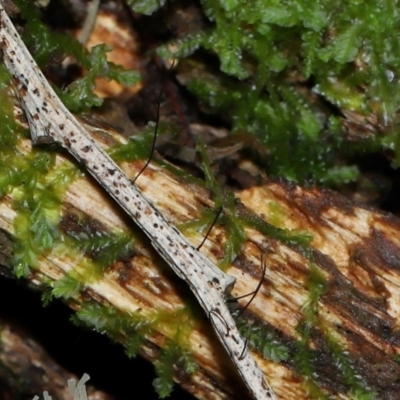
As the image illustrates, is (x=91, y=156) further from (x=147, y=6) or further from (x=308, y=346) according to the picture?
(x=308, y=346)

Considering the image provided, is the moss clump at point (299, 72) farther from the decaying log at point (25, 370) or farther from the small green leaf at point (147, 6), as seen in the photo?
the decaying log at point (25, 370)

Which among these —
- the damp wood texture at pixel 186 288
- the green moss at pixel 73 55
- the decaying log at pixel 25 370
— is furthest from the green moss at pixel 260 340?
the decaying log at pixel 25 370

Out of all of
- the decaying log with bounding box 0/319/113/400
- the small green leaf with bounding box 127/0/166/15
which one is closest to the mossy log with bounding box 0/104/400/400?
the small green leaf with bounding box 127/0/166/15

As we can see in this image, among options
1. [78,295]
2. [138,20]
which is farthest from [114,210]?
[138,20]

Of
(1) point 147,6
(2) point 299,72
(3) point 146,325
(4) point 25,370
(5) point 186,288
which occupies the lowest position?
(4) point 25,370

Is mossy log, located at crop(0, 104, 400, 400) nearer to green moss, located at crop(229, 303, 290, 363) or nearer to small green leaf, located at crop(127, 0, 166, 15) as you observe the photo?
green moss, located at crop(229, 303, 290, 363)

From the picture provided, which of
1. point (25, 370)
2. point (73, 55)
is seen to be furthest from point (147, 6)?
point (25, 370)

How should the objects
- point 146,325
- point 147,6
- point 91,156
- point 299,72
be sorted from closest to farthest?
point 91,156 < point 146,325 < point 147,6 < point 299,72
